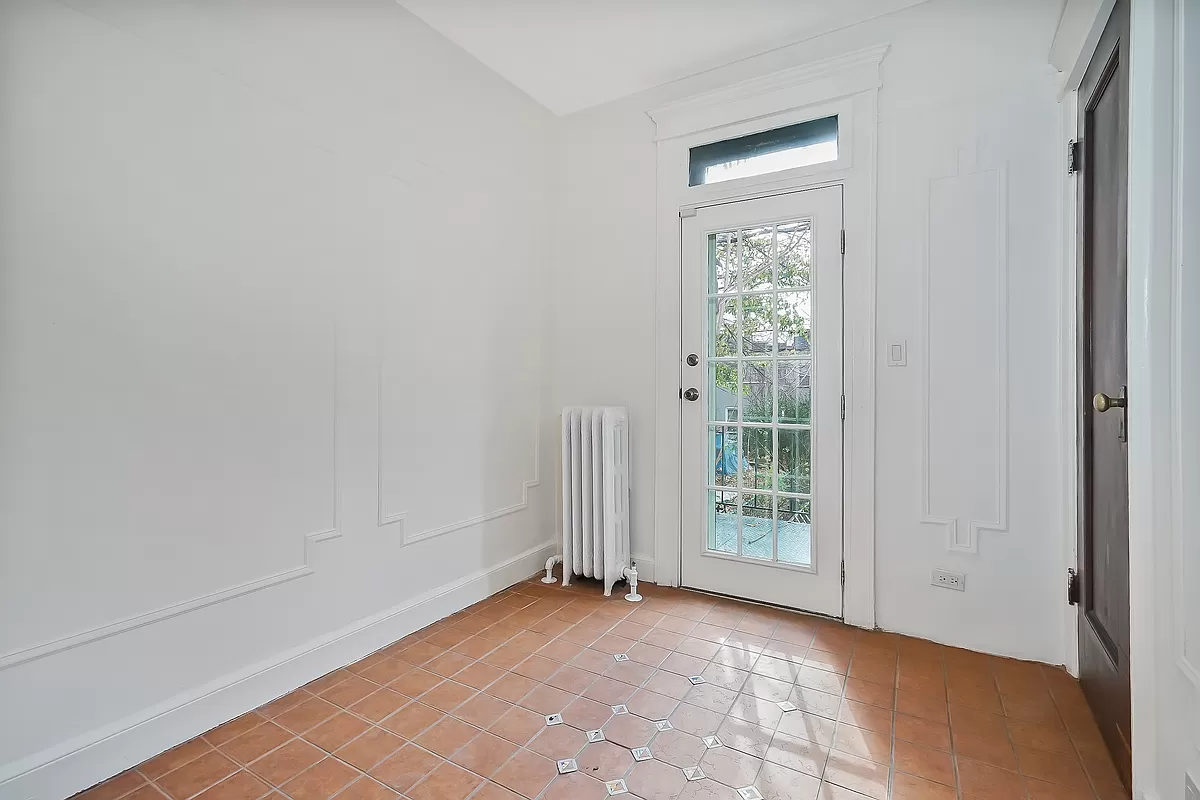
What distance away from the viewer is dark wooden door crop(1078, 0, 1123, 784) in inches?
61.7

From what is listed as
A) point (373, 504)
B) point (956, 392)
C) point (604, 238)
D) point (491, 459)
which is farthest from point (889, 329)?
point (373, 504)

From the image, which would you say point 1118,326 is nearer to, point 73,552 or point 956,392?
point 956,392

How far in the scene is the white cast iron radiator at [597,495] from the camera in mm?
2939

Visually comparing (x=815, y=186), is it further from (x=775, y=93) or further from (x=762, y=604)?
(x=762, y=604)

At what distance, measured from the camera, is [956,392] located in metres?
2.33

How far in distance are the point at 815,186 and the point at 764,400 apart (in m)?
1.06

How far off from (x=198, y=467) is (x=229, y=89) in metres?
1.27

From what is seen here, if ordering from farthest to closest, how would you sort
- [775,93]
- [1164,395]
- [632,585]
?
[632,585] → [775,93] → [1164,395]

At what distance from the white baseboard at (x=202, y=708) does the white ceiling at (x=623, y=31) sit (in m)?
2.67

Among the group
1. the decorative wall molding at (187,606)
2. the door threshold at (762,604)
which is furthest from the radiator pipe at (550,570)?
the decorative wall molding at (187,606)

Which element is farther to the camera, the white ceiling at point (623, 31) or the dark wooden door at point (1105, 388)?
the white ceiling at point (623, 31)

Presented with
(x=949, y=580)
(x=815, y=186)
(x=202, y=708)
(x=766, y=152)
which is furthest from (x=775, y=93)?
(x=202, y=708)

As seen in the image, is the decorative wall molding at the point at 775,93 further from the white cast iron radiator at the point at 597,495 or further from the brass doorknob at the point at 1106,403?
the brass doorknob at the point at 1106,403

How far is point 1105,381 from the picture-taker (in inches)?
68.4
